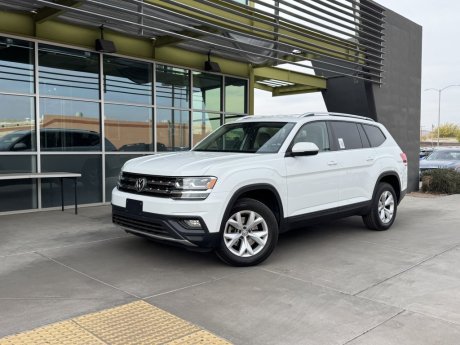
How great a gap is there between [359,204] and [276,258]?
1.91 meters

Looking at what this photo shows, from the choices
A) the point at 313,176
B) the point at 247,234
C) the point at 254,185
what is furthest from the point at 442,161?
the point at 247,234

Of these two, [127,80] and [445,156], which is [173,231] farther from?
[445,156]

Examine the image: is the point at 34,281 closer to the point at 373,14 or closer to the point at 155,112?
the point at 155,112

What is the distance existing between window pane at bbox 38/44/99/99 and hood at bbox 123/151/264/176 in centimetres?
438

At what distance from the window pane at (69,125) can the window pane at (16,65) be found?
1.54ft

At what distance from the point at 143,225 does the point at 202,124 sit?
712 cm

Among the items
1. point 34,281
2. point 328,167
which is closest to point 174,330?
point 34,281

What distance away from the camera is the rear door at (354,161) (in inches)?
263

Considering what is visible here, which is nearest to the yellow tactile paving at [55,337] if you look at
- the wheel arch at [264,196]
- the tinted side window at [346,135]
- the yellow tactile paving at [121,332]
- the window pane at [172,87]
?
the yellow tactile paving at [121,332]

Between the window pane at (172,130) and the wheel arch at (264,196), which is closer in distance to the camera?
the wheel arch at (264,196)

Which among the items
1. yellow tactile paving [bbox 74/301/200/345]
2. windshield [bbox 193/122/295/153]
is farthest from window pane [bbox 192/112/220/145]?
yellow tactile paving [bbox 74/301/200/345]

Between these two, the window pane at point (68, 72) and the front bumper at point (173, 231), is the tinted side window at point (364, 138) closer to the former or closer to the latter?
the front bumper at point (173, 231)

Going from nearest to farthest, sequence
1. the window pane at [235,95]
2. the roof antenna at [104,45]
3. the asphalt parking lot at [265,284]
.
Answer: the asphalt parking lot at [265,284] < the roof antenna at [104,45] < the window pane at [235,95]

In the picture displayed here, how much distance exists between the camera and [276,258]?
18.9 feet
